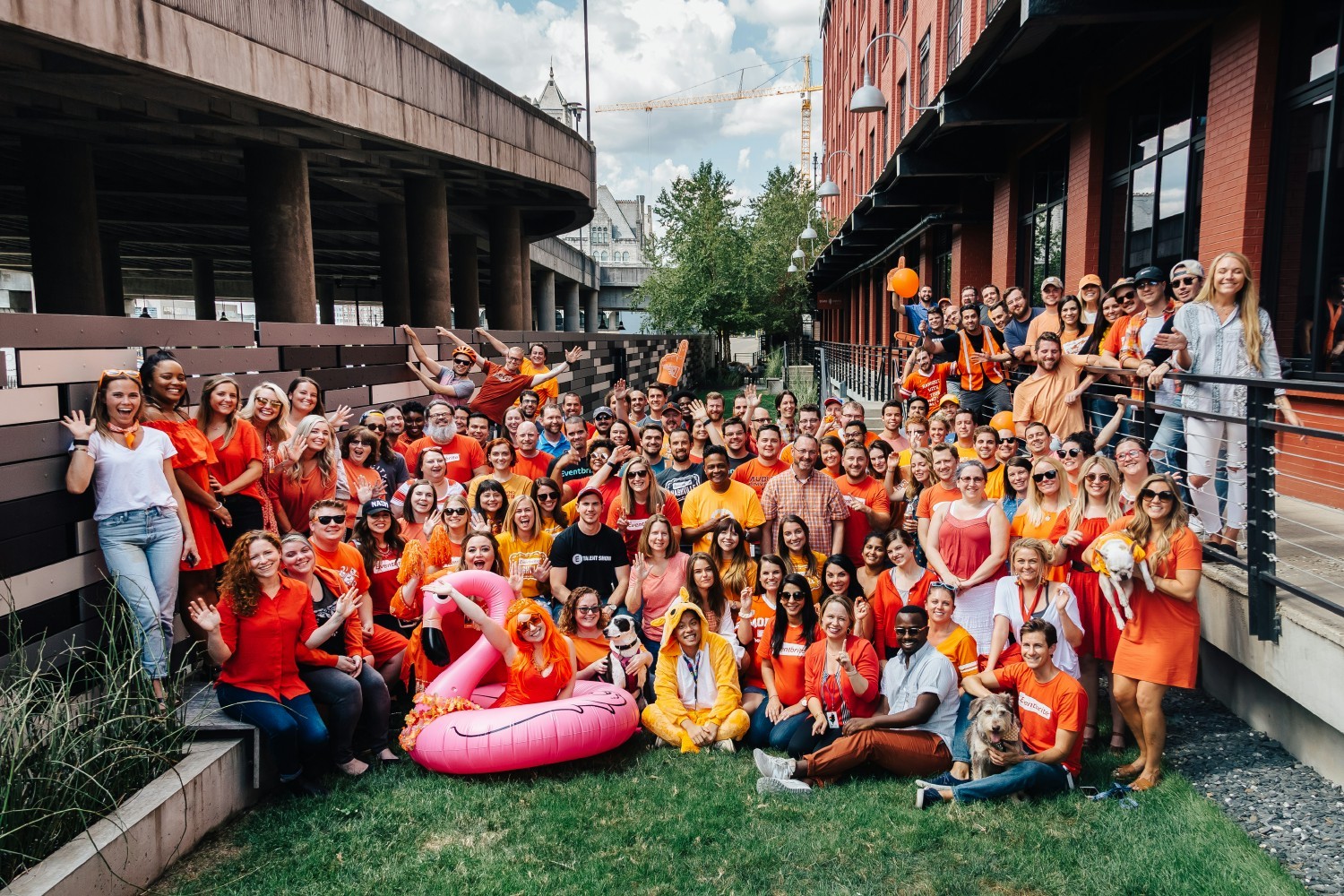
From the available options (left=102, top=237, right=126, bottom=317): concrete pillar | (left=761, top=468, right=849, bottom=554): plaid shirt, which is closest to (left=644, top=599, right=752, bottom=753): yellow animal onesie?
(left=761, top=468, right=849, bottom=554): plaid shirt

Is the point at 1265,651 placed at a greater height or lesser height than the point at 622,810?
greater

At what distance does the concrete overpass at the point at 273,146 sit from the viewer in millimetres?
9031

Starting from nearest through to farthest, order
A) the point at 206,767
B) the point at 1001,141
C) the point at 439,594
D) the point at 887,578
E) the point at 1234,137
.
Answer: the point at 206,767 < the point at 439,594 < the point at 887,578 < the point at 1234,137 < the point at 1001,141

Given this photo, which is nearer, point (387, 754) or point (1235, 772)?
point (1235, 772)

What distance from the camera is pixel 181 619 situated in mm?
5758

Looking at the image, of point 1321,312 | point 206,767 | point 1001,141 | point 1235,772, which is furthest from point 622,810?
point 1001,141

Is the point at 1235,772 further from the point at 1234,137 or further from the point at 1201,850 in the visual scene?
the point at 1234,137

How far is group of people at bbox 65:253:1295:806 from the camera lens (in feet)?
16.7

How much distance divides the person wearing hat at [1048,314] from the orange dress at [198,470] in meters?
6.72

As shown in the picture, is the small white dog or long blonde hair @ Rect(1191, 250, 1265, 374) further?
long blonde hair @ Rect(1191, 250, 1265, 374)

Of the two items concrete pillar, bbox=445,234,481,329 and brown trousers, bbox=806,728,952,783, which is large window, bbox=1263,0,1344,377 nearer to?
brown trousers, bbox=806,728,952,783

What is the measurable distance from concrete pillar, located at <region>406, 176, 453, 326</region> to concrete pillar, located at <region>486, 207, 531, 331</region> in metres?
4.47

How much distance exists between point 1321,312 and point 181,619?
821 cm

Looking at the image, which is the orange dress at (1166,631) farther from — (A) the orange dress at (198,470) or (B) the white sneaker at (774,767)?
(A) the orange dress at (198,470)
